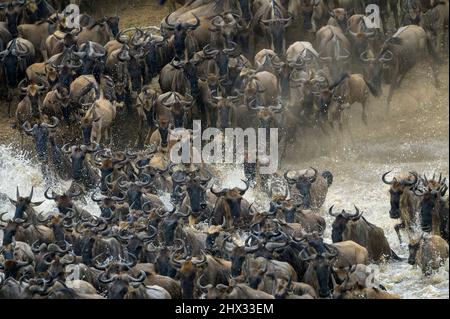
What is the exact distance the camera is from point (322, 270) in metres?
30.2

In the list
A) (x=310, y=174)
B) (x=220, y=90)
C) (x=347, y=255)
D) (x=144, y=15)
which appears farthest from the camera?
(x=144, y=15)

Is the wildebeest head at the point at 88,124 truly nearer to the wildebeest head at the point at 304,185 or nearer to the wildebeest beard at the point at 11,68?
the wildebeest beard at the point at 11,68

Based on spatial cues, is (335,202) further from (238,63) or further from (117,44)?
(117,44)

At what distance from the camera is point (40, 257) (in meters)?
31.5

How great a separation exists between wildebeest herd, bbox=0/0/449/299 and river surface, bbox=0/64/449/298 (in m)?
0.25

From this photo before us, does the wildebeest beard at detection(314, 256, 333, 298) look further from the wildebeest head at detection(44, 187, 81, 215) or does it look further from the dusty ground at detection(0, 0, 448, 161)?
the dusty ground at detection(0, 0, 448, 161)

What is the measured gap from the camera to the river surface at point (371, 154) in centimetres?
3531

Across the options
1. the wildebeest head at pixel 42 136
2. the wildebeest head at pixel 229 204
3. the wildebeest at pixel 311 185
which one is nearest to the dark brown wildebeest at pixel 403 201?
the wildebeest at pixel 311 185

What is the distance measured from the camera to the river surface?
35.3 meters

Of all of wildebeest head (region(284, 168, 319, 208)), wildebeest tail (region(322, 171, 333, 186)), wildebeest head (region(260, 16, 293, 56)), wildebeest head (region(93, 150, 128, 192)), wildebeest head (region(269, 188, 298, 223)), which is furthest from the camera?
wildebeest head (region(260, 16, 293, 56))

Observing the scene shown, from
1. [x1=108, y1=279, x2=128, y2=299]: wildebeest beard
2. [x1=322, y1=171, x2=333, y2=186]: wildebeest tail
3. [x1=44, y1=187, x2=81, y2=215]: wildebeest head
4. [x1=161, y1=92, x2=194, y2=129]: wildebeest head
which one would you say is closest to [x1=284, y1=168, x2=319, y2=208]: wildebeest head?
[x1=322, y1=171, x2=333, y2=186]: wildebeest tail

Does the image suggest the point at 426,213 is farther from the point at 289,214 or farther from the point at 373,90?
the point at 373,90

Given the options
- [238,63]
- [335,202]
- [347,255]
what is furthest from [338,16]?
[347,255]

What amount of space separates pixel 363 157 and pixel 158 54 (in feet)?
16.4
